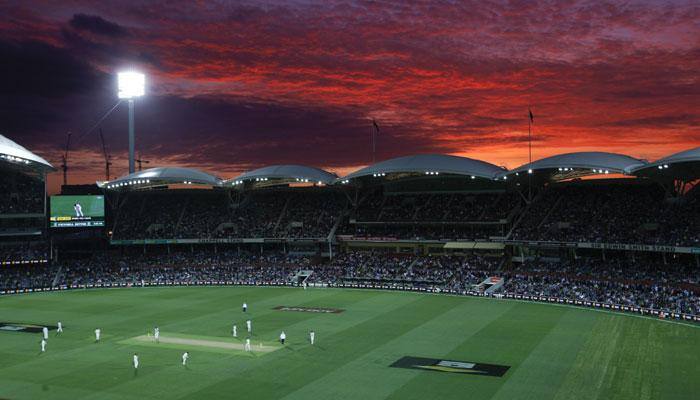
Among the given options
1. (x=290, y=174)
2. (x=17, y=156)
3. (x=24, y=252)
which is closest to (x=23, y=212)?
(x=24, y=252)

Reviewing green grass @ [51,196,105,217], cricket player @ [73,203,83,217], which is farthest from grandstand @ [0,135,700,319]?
cricket player @ [73,203,83,217]

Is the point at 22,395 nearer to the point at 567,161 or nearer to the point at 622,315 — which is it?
the point at 622,315

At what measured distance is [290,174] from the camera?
80062 mm

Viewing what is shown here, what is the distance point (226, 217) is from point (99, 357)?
5367 centimetres

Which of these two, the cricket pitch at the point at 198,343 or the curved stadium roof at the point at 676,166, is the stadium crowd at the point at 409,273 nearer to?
the curved stadium roof at the point at 676,166

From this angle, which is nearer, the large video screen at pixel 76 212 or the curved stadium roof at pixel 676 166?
the curved stadium roof at pixel 676 166

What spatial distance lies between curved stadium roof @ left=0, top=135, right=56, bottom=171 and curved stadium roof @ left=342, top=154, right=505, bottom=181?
38029 mm

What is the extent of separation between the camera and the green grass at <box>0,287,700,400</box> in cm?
2977

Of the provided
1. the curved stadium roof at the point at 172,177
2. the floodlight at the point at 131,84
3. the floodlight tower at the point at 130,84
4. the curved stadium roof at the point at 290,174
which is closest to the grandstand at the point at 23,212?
the curved stadium roof at the point at 172,177

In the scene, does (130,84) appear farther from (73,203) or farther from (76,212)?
(76,212)

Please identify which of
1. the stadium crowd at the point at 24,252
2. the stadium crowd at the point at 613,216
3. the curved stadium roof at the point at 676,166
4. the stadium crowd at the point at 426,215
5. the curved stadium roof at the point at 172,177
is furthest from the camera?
the curved stadium roof at the point at 172,177

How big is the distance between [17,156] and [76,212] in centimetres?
1165

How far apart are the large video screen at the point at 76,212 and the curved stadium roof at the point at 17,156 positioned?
4656mm

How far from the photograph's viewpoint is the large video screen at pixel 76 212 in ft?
253
